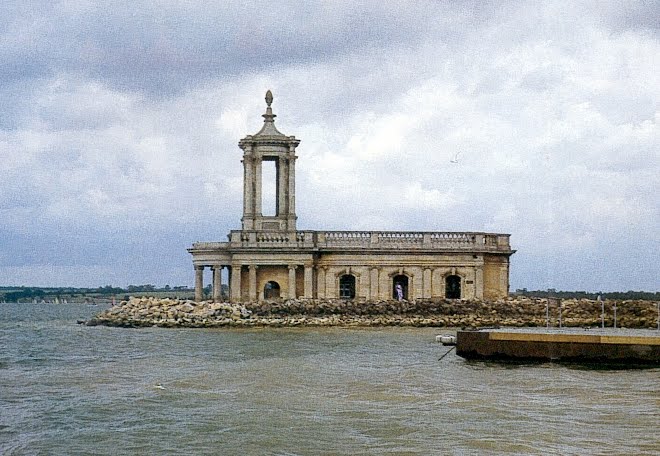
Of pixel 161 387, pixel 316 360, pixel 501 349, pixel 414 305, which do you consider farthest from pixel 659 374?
pixel 414 305

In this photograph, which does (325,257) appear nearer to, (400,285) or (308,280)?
(308,280)

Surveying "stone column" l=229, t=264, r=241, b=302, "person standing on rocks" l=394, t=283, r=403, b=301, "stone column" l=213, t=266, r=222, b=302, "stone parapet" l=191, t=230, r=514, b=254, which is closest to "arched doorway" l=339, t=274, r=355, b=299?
"stone parapet" l=191, t=230, r=514, b=254

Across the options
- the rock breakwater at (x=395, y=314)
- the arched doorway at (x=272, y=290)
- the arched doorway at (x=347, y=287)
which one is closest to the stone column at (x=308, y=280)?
the rock breakwater at (x=395, y=314)

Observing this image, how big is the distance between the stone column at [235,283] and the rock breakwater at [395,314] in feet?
3.33

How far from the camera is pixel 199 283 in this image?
50.2 m

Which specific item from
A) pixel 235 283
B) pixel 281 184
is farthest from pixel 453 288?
pixel 235 283

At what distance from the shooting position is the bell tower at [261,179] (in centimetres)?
4931

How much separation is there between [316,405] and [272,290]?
29.0 meters

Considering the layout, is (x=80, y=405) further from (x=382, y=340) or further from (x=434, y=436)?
(x=382, y=340)

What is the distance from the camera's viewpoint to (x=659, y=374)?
25.4 m

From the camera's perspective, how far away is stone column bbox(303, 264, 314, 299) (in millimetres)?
48156

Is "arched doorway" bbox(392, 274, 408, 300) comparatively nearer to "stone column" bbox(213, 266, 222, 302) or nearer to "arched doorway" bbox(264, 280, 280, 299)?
"arched doorway" bbox(264, 280, 280, 299)

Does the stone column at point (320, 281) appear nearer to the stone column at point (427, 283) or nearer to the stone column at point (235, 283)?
the stone column at point (235, 283)

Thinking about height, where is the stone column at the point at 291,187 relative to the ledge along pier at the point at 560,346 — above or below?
above
